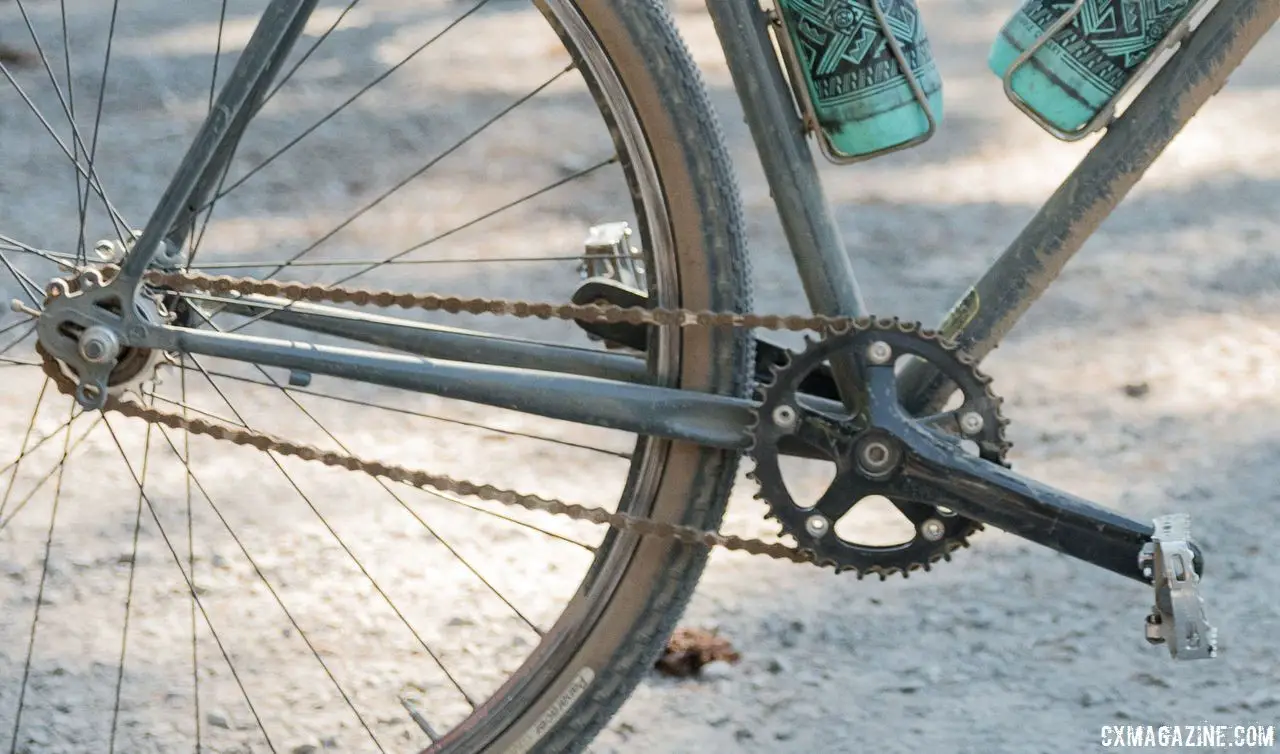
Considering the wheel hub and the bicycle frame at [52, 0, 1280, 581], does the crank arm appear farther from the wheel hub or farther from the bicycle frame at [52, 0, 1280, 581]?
the wheel hub

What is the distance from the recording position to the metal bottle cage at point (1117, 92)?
168 centimetres

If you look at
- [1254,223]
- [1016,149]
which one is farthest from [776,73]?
[1016,149]

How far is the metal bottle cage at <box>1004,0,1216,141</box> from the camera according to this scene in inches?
66.3

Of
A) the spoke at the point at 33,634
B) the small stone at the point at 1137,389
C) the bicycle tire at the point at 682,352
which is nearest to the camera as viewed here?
the bicycle tire at the point at 682,352

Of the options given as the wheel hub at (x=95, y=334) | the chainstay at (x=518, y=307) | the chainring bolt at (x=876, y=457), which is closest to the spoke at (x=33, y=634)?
the wheel hub at (x=95, y=334)

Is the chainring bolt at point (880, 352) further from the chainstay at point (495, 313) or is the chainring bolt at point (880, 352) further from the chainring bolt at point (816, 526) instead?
the chainring bolt at point (816, 526)

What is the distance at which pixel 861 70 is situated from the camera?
66.6 inches

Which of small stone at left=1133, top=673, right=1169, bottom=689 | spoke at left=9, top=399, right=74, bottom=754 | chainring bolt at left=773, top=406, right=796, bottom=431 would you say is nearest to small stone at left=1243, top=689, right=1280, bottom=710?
small stone at left=1133, top=673, right=1169, bottom=689

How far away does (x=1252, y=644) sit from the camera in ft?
7.76

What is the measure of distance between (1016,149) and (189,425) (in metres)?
3.05

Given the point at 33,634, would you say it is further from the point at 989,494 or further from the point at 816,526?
the point at 989,494

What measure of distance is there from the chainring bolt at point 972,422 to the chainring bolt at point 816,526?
19cm

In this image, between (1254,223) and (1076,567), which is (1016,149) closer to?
(1254,223)

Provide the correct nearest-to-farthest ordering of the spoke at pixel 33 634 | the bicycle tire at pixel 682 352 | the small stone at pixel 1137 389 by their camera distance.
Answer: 1. the bicycle tire at pixel 682 352
2. the spoke at pixel 33 634
3. the small stone at pixel 1137 389
